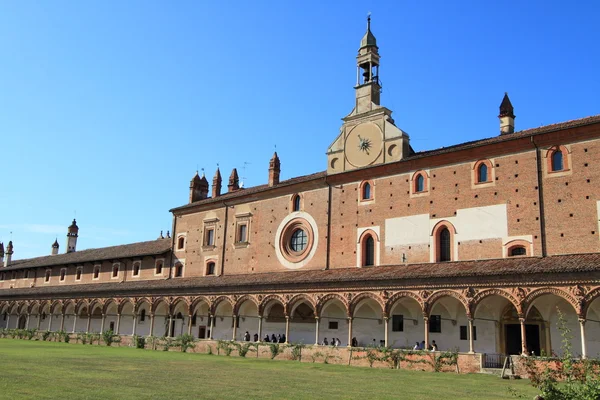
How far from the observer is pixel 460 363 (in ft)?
80.6

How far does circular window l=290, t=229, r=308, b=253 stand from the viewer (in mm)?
37094

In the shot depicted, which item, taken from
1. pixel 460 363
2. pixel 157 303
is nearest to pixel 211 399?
pixel 460 363

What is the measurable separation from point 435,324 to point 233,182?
25770mm

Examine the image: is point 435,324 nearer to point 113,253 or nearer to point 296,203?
point 296,203

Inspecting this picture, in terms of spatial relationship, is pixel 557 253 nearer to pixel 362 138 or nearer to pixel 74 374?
pixel 362 138

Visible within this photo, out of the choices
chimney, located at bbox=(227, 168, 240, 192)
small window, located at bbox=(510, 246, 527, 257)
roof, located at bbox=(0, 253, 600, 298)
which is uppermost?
chimney, located at bbox=(227, 168, 240, 192)

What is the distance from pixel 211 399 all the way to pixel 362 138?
81.0 ft

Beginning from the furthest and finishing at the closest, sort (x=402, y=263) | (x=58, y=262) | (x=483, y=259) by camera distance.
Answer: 1. (x=58, y=262)
2. (x=402, y=263)
3. (x=483, y=259)

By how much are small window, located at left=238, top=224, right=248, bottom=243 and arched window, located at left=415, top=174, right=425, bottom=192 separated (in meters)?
14.2

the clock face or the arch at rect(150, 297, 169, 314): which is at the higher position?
the clock face

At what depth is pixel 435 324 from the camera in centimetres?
2970

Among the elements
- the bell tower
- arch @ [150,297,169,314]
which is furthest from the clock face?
arch @ [150,297,169,314]

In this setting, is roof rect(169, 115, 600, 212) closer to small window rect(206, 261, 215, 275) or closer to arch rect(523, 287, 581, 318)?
small window rect(206, 261, 215, 275)

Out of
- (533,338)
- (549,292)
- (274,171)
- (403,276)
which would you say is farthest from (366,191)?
(549,292)
